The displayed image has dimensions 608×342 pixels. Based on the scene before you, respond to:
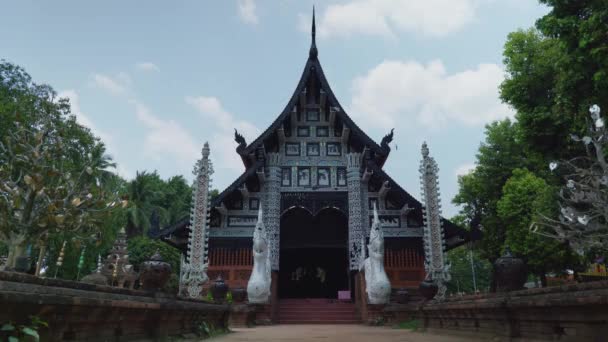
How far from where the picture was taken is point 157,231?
1376cm

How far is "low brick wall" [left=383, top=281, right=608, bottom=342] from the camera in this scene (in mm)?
3523

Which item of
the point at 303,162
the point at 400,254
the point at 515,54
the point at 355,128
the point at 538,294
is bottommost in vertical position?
the point at 538,294

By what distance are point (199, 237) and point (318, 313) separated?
481 centimetres

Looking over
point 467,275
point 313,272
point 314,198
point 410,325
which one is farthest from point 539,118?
point 467,275

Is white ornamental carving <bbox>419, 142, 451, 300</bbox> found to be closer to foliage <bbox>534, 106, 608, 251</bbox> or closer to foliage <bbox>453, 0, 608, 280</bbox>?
foliage <bbox>453, 0, 608, 280</bbox>

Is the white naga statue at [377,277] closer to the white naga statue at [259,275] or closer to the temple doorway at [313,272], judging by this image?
the white naga statue at [259,275]

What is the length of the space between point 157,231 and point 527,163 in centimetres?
1916

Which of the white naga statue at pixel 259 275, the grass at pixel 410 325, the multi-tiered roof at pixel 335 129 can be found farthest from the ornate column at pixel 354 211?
the grass at pixel 410 325

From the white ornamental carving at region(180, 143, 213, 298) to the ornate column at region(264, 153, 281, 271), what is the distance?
2.24 m

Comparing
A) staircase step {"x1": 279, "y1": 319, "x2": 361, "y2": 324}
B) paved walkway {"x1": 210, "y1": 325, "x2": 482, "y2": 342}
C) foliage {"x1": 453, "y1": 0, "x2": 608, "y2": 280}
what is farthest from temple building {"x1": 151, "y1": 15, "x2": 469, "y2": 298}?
paved walkway {"x1": 210, "y1": 325, "x2": 482, "y2": 342}

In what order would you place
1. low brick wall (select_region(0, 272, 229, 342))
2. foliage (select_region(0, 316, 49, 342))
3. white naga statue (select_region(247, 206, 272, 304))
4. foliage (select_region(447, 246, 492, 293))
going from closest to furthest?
foliage (select_region(0, 316, 49, 342))
low brick wall (select_region(0, 272, 229, 342))
white naga statue (select_region(247, 206, 272, 304))
foliage (select_region(447, 246, 492, 293))

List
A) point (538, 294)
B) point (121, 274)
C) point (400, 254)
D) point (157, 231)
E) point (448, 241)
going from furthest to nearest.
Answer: point (121, 274)
point (448, 241)
point (400, 254)
point (157, 231)
point (538, 294)

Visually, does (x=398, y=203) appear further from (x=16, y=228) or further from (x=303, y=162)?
(x=16, y=228)

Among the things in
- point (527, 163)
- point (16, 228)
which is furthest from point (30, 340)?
point (527, 163)
